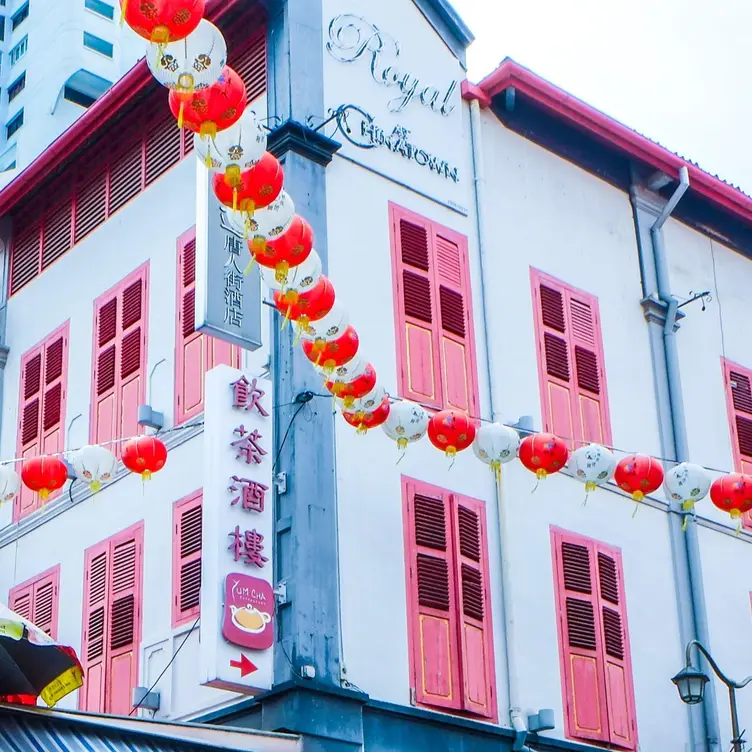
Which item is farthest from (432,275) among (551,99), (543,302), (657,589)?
(657,589)

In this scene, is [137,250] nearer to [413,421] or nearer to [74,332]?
[74,332]

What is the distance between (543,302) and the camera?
605 inches

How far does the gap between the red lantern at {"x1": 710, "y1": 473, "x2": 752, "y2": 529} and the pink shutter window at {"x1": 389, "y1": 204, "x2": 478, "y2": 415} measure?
90.1 inches

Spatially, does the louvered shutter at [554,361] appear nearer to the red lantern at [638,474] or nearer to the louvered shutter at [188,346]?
the red lantern at [638,474]

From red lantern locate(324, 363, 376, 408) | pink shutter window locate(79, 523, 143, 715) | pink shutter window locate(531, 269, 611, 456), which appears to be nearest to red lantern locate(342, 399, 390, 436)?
red lantern locate(324, 363, 376, 408)

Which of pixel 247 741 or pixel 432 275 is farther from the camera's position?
pixel 432 275

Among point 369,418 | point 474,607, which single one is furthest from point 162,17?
point 474,607

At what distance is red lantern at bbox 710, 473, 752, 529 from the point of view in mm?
13023

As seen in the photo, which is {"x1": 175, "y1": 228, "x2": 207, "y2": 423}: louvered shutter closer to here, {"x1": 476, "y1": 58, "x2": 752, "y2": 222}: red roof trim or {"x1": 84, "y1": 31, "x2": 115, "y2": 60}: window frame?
{"x1": 476, "y1": 58, "x2": 752, "y2": 222}: red roof trim

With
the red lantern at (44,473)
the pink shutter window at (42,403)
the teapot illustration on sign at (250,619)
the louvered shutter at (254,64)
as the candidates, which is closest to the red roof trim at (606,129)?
the louvered shutter at (254,64)

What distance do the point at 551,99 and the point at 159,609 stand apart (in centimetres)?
644

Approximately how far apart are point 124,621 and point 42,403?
3.21m

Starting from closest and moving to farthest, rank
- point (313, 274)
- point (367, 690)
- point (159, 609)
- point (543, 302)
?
point (313, 274) < point (367, 690) < point (159, 609) < point (543, 302)

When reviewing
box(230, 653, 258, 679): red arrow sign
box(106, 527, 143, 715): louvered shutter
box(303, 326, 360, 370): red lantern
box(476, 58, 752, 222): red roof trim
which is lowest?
box(230, 653, 258, 679): red arrow sign
